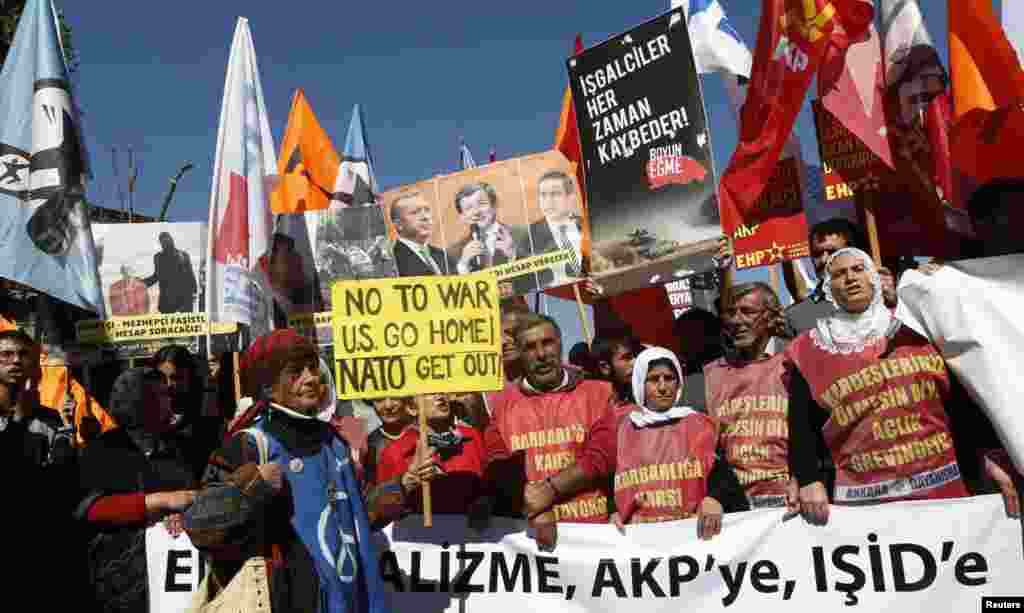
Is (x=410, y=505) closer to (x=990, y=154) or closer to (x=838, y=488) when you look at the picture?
(x=838, y=488)

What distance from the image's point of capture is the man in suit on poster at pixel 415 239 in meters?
7.53

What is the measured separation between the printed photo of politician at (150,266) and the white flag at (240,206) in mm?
865

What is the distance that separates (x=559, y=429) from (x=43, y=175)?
15.3 ft

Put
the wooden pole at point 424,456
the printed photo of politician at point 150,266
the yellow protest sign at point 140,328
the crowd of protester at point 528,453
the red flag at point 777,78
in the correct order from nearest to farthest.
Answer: the crowd of protester at point 528,453, the wooden pole at point 424,456, the red flag at point 777,78, the yellow protest sign at point 140,328, the printed photo of politician at point 150,266

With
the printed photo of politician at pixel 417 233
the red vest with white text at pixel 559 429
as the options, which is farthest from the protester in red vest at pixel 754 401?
the printed photo of politician at pixel 417 233

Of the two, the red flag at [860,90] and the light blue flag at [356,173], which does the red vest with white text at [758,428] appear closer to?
the red flag at [860,90]

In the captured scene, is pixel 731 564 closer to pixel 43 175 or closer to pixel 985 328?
pixel 985 328

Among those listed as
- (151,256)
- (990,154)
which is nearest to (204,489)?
(990,154)

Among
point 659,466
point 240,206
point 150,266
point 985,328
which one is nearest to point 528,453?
point 659,466

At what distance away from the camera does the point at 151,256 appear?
26.9 feet

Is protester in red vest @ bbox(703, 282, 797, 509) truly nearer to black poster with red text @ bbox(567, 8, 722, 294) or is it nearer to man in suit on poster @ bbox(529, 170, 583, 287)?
black poster with red text @ bbox(567, 8, 722, 294)

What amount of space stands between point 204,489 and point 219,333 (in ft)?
14.4

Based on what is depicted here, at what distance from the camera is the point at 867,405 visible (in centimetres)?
380

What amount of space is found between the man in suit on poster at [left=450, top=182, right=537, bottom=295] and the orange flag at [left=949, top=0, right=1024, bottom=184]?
3.24 m
